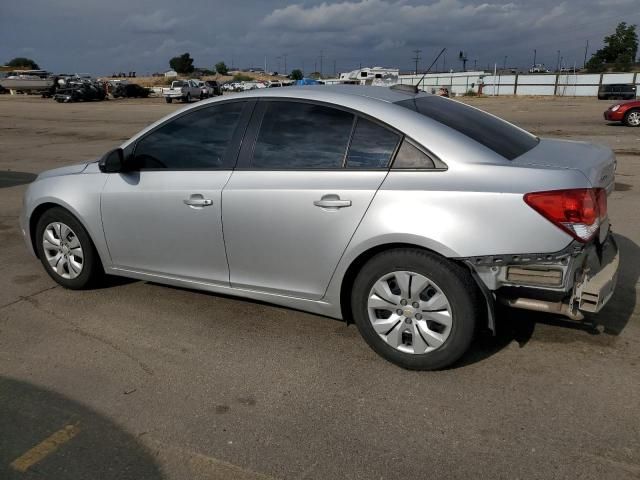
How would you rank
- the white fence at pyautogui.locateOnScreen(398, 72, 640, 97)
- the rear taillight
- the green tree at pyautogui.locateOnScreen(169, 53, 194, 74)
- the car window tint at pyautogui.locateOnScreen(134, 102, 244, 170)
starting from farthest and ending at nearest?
the green tree at pyautogui.locateOnScreen(169, 53, 194, 74) → the white fence at pyautogui.locateOnScreen(398, 72, 640, 97) → the car window tint at pyautogui.locateOnScreen(134, 102, 244, 170) → the rear taillight

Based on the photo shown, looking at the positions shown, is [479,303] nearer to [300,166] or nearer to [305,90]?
[300,166]

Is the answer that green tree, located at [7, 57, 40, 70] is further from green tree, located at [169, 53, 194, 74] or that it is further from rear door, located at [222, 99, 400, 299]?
rear door, located at [222, 99, 400, 299]

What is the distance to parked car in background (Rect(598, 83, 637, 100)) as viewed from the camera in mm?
41688

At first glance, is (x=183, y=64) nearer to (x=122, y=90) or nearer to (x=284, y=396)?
(x=122, y=90)

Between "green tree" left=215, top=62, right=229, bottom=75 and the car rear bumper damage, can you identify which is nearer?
the car rear bumper damage

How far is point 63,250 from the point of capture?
196 inches

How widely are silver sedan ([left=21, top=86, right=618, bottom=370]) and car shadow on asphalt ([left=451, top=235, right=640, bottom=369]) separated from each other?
16.7 inches

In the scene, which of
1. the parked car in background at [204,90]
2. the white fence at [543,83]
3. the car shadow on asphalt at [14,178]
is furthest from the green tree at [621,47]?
the car shadow on asphalt at [14,178]

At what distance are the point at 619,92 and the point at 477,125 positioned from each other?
4447cm

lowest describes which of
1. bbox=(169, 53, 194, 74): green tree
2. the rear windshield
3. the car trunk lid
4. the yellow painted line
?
the yellow painted line

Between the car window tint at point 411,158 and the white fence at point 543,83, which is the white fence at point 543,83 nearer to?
the white fence at point 543,83

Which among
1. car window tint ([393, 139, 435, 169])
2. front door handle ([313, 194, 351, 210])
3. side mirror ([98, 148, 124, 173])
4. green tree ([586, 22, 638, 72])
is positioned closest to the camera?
car window tint ([393, 139, 435, 169])

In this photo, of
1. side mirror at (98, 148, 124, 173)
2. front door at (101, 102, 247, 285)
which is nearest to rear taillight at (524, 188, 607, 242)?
front door at (101, 102, 247, 285)

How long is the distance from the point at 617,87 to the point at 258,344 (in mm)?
45706
